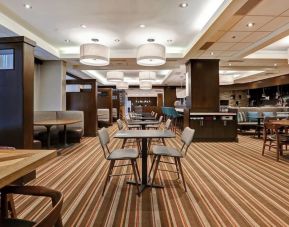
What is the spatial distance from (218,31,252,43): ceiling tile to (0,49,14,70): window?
456 cm

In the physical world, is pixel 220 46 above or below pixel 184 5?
below

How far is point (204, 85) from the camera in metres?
8.10

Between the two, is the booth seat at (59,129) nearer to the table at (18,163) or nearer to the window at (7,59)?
the window at (7,59)

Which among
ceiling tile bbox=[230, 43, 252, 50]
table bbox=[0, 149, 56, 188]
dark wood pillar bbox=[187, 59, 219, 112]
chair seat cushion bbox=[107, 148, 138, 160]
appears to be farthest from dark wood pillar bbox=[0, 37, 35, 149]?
dark wood pillar bbox=[187, 59, 219, 112]

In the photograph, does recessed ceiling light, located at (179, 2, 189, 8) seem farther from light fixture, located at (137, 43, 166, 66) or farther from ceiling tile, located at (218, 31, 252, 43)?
ceiling tile, located at (218, 31, 252, 43)

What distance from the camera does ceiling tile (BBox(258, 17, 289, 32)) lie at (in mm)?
4434

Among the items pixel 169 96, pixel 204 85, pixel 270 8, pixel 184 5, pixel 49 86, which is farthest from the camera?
pixel 169 96

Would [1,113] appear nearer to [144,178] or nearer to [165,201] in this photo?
[144,178]

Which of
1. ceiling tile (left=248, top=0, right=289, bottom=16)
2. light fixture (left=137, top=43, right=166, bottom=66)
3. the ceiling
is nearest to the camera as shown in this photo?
ceiling tile (left=248, top=0, right=289, bottom=16)

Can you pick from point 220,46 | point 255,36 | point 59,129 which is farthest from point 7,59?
point 255,36

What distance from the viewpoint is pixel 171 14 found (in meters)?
4.94

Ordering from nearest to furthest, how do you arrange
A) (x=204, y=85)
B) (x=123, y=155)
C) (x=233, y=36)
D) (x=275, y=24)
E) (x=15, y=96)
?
(x=123, y=155) → (x=15, y=96) → (x=275, y=24) → (x=233, y=36) → (x=204, y=85)

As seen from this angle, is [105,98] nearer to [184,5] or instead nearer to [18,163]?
[184,5]

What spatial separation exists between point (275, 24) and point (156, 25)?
8.73ft
